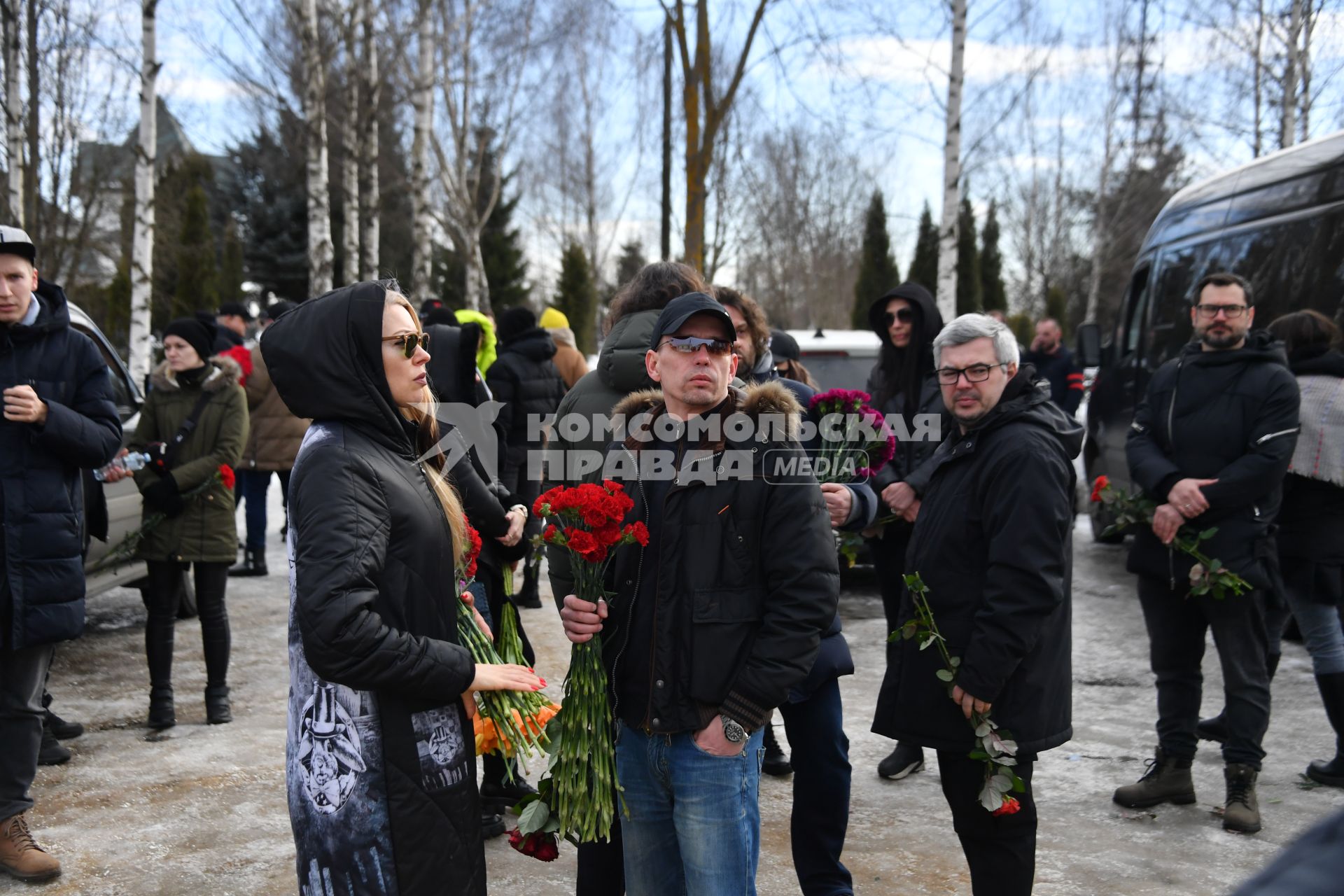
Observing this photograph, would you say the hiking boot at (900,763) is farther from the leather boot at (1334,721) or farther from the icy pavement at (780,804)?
the leather boot at (1334,721)

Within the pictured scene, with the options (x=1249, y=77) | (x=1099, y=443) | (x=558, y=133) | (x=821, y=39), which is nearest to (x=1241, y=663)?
(x=1099, y=443)

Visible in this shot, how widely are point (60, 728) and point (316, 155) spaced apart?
1095cm

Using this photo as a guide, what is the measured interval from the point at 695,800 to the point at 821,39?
12.2 meters

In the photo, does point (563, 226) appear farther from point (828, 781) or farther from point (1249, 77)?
point (828, 781)

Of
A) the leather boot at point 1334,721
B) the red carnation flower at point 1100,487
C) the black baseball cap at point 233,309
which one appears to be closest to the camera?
the leather boot at point 1334,721

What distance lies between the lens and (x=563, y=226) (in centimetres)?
3838

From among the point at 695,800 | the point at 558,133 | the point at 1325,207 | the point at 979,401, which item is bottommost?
the point at 695,800

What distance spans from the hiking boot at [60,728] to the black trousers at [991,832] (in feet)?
14.1

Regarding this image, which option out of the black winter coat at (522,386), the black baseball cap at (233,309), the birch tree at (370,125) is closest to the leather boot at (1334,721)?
the black winter coat at (522,386)

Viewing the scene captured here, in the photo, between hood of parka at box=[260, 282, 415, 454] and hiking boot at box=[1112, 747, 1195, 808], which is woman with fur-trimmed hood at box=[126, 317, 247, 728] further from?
hiking boot at box=[1112, 747, 1195, 808]

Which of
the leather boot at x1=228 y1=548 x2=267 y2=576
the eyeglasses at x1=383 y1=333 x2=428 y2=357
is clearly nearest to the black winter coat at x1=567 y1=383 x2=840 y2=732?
the eyeglasses at x1=383 y1=333 x2=428 y2=357

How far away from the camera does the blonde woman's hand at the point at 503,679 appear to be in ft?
7.73

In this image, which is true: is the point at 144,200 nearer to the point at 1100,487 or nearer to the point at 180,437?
the point at 180,437

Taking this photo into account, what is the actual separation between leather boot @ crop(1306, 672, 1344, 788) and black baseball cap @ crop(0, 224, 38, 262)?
5486 millimetres
